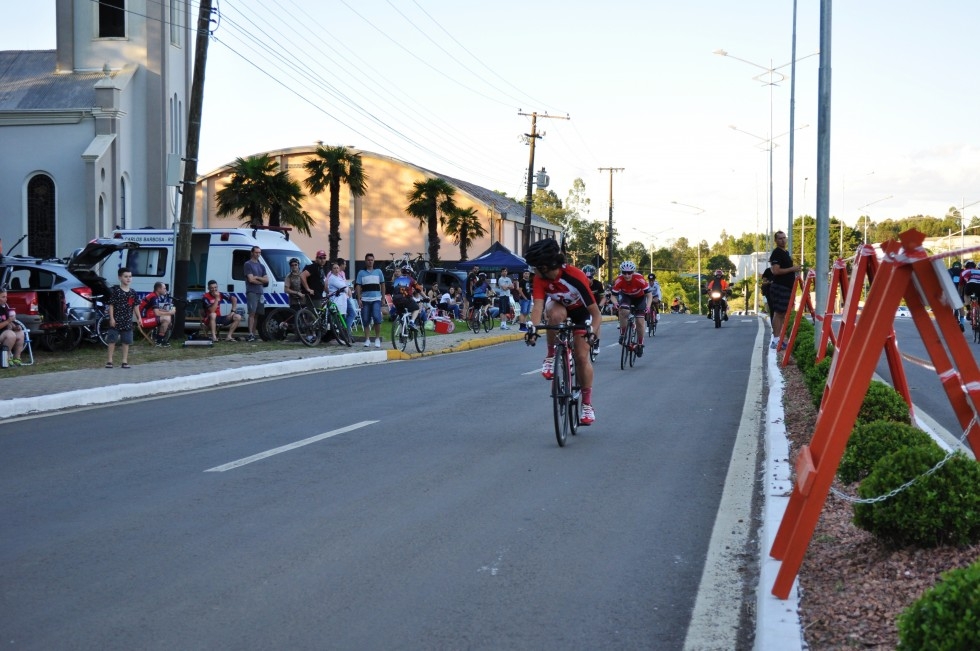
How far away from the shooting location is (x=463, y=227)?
201 ft

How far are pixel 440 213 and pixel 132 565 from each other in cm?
5660

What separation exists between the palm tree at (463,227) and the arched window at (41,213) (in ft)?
85.9

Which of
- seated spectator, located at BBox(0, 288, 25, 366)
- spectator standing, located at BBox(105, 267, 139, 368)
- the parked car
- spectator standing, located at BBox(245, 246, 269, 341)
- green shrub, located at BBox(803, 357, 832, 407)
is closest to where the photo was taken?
green shrub, located at BBox(803, 357, 832, 407)

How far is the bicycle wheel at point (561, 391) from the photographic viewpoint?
968cm

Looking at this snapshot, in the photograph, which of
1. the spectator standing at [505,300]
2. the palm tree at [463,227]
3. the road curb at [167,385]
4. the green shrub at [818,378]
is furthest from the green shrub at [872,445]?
the palm tree at [463,227]

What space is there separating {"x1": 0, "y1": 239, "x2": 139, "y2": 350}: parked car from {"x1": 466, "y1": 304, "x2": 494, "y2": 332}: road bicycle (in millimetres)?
12155

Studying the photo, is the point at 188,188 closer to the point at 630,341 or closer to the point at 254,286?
the point at 254,286

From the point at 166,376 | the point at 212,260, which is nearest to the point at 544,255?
the point at 166,376

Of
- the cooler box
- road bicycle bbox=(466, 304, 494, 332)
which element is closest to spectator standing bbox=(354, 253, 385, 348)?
the cooler box

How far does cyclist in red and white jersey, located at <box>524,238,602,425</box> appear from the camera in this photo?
1000 cm

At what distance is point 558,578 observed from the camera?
5531mm

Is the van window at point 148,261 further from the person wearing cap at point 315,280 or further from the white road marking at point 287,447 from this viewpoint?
the white road marking at point 287,447

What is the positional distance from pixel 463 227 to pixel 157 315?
131ft

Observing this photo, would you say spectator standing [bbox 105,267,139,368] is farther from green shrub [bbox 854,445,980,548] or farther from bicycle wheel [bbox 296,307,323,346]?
green shrub [bbox 854,445,980,548]
